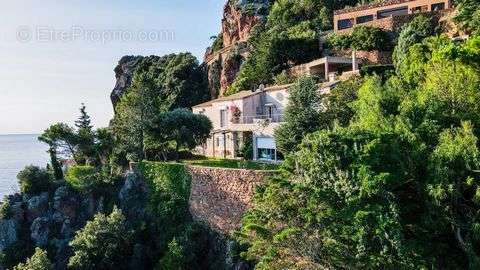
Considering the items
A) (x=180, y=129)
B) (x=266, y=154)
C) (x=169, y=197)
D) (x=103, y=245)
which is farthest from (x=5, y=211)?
(x=266, y=154)

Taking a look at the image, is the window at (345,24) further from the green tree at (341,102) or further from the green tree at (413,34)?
the green tree at (341,102)

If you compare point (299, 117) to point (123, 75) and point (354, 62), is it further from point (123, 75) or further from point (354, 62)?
point (123, 75)

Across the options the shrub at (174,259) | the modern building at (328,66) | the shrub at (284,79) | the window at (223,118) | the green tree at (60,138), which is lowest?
the shrub at (174,259)

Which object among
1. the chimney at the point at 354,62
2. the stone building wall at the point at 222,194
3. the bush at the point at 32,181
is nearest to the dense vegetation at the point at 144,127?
the bush at the point at 32,181

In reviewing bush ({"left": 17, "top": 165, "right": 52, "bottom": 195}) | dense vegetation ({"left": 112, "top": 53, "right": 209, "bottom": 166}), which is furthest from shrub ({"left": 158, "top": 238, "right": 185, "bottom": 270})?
bush ({"left": 17, "top": 165, "right": 52, "bottom": 195})

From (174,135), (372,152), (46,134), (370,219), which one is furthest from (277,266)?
(46,134)

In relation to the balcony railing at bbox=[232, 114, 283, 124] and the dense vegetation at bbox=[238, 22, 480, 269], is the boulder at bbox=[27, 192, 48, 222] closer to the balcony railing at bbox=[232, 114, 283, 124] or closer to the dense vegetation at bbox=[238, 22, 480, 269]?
the balcony railing at bbox=[232, 114, 283, 124]
